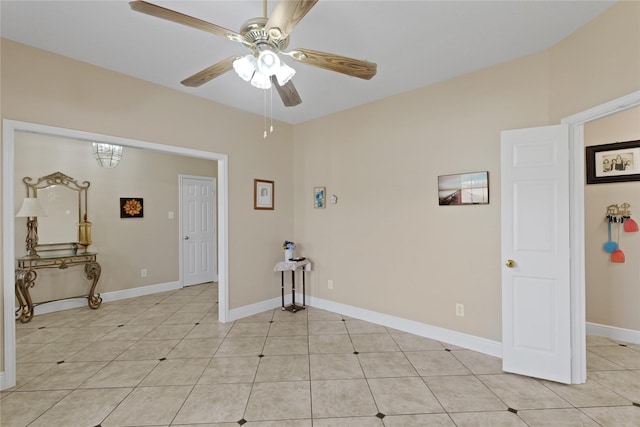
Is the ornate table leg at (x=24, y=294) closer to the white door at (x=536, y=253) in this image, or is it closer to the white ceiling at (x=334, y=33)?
the white ceiling at (x=334, y=33)

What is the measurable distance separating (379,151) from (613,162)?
2.53 meters

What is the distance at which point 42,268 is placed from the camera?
13.0 feet

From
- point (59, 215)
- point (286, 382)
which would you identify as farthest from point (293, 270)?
point (59, 215)

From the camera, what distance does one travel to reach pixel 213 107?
3.60m

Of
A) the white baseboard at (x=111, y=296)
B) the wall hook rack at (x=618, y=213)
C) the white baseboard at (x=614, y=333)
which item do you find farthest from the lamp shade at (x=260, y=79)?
the white baseboard at (x=111, y=296)

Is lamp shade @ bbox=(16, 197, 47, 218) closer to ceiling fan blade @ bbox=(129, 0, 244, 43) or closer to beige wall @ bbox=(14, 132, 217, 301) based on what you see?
beige wall @ bbox=(14, 132, 217, 301)

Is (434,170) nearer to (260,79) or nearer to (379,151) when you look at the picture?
(379,151)

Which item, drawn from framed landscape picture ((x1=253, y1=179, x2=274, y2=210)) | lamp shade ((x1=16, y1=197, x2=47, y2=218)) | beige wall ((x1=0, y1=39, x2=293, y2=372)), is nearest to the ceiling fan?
beige wall ((x1=0, y1=39, x2=293, y2=372))

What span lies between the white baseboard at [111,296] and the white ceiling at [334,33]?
3504mm

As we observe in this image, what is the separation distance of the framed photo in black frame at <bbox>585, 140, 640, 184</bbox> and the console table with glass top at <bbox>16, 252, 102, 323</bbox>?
21.9ft

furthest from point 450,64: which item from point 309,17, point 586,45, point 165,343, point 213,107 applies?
point 165,343

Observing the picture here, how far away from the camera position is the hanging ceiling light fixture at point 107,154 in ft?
13.6

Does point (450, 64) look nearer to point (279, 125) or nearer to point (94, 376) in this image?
point (279, 125)

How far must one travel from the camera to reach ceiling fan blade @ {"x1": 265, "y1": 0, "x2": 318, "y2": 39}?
1.32 m
